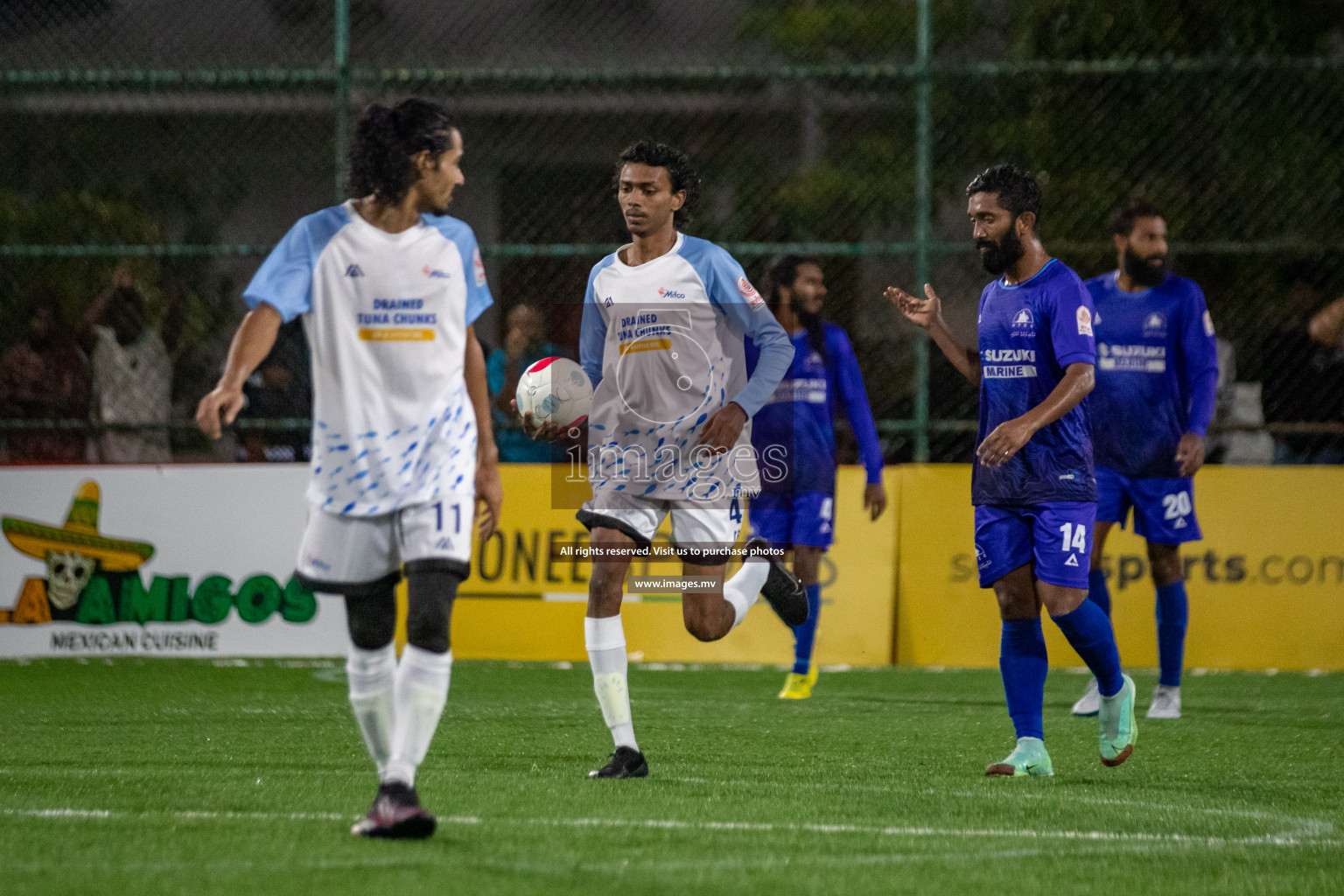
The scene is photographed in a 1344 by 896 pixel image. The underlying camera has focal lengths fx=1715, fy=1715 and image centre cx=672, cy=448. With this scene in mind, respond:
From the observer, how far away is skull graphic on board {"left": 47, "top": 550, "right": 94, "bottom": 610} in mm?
10516

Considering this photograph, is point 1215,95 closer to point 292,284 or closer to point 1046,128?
point 1046,128

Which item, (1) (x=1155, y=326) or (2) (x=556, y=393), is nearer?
(2) (x=556, y=393)

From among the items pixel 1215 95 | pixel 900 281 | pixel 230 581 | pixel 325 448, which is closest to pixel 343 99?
pixel 230 581

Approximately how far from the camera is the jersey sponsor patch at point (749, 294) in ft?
20.7

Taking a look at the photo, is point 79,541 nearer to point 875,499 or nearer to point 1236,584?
point 875,499

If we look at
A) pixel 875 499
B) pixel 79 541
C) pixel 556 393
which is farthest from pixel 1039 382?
pixel 79 541

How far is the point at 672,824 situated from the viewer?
4875mm

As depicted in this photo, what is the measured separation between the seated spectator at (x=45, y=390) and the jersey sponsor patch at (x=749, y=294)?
6.33 m

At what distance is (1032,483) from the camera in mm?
6039

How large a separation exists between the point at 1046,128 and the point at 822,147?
2.41 metres

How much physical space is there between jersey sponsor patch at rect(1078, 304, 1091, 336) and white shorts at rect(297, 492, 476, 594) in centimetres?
248

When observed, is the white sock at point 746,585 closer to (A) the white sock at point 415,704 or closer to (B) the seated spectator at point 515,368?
(A) the white sock at point 415,704

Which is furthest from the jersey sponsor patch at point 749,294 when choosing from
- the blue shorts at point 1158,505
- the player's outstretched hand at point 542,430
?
the blue shorts at point 1158,505

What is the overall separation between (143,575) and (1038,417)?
21.7 ft
